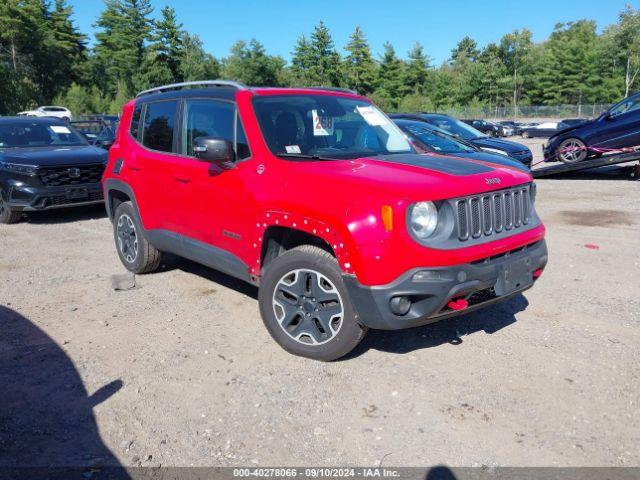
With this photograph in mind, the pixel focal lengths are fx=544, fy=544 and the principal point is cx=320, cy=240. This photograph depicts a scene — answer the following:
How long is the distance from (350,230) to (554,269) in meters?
3.64

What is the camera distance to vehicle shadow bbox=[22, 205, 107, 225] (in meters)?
9.43

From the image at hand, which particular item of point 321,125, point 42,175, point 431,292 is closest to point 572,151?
point 321,125

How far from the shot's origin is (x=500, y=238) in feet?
12.3

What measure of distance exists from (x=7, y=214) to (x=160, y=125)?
16.8 feet

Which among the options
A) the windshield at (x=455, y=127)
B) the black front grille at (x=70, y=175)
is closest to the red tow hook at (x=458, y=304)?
the black front grille at (x=70, y=175)

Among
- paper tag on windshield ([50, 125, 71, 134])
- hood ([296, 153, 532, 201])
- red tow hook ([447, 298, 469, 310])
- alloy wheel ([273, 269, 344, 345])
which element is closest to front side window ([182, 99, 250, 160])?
hood ([296, 153, 532, 201])

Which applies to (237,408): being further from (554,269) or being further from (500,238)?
(554,269)

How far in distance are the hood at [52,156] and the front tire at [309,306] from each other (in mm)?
6259

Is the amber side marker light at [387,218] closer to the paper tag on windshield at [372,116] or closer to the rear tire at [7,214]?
the paper tag on windshield at [372,116]

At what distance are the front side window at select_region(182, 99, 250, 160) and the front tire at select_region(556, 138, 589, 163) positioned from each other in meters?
11.3

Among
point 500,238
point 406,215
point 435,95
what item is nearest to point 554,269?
point 500,238

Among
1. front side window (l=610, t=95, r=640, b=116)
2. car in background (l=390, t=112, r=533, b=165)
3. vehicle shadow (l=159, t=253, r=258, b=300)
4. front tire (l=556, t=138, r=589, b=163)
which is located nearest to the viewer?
vehicle shadow (l=159, t=253, r=258, b=300)

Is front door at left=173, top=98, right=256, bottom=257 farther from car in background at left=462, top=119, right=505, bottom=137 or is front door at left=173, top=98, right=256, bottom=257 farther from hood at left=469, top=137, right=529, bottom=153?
car in background at left=462, top=119, right=505, bottom=137

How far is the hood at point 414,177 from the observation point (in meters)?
3.38
